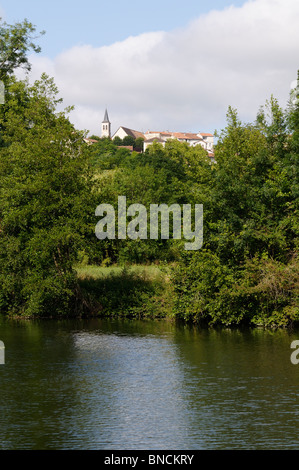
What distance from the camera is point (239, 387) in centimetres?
1980

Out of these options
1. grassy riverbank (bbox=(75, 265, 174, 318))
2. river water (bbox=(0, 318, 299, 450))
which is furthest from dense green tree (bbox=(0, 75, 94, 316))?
river water (bbox=(0, 318, 299, 450))

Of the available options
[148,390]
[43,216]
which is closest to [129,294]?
[43,216]

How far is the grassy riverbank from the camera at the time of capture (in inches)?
1426

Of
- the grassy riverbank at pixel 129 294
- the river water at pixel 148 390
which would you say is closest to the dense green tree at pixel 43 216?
the grassy riverbank at pixel 129 294

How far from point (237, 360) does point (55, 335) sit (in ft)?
31.9

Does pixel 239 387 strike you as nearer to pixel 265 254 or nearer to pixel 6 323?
pixel 265 254

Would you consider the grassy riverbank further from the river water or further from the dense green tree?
the river water

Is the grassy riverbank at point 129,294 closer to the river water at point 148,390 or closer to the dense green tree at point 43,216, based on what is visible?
the dense green tree at point 43,216

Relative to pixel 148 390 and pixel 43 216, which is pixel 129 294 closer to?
pixel 43 216

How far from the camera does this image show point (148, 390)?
1945cm

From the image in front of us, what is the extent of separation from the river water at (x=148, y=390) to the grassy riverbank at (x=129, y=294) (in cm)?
515

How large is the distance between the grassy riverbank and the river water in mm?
5145

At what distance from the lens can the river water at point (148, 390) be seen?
14.8 m
